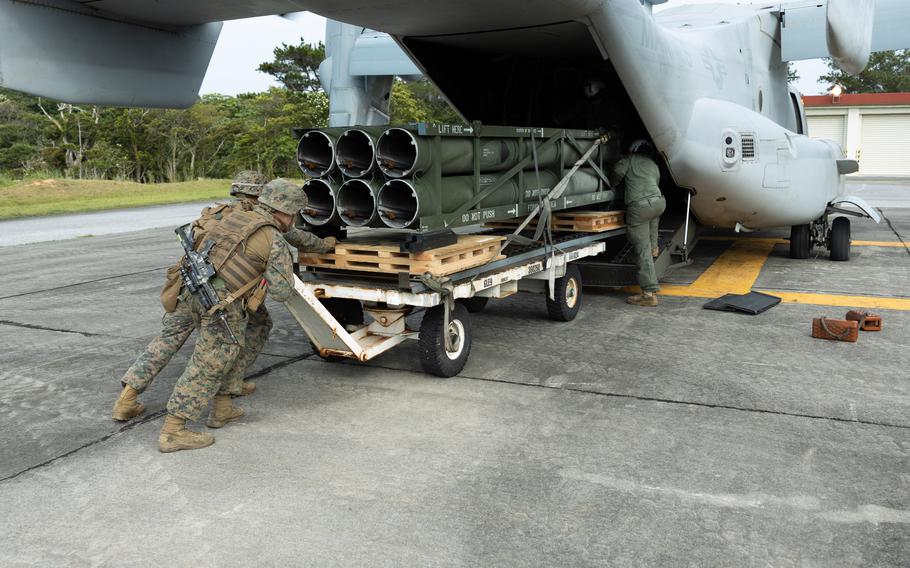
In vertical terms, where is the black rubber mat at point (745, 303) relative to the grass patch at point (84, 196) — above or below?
below

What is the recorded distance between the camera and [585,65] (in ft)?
32.7

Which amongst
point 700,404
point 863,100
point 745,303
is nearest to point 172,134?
point 863,100

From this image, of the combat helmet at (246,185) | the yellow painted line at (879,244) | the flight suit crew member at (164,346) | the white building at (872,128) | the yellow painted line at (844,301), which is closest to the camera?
the flight suit crew member at (164,346)

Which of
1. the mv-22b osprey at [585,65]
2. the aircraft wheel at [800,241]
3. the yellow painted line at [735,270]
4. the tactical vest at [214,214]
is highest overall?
the mv-22b osprey at [585,65]

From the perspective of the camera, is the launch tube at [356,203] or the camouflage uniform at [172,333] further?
the launch tube at [356,203]

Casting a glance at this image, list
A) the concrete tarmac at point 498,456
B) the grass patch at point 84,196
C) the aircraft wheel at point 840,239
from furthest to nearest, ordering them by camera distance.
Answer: the grass patch at point 84,196 → the aircraft wheel at point 840,239 → the concrete tarmac at point 498,456

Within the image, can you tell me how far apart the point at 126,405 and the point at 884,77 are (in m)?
67.7

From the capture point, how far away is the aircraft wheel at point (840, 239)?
11500 mm

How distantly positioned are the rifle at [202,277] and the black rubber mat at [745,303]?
582 centimetres

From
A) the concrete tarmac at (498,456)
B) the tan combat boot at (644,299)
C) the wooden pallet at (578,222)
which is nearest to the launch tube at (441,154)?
the wooden pallet at (578,222)

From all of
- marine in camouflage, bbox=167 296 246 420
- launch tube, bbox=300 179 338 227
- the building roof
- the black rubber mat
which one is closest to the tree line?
the building roof

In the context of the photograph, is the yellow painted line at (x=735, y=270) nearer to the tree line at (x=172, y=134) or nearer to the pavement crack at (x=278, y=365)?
the pavement crack at (x=278, y=365)

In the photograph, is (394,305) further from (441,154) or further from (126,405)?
(126,405)

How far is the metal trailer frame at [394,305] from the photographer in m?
5.59
